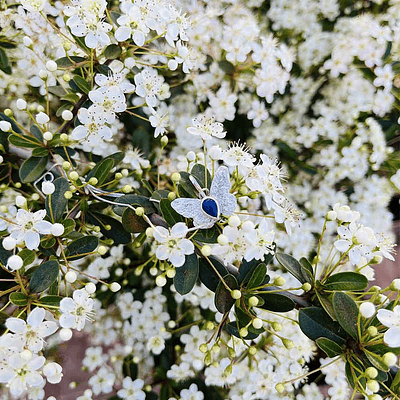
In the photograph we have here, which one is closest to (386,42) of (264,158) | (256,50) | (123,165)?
(256,50)

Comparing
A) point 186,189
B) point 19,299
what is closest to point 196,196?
point 186,189

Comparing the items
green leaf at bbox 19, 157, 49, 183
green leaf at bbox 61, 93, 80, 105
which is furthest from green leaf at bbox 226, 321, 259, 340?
green leaf at bbox 61, 93, 80, 105

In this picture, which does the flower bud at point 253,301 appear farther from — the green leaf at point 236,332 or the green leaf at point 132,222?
the green leaf at point 132,222

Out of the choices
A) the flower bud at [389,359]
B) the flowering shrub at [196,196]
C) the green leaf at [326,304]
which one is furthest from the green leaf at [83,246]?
the flower bud at [389,359]

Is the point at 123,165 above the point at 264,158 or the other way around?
the other way around

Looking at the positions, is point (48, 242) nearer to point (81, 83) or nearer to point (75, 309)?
point (75, 309)

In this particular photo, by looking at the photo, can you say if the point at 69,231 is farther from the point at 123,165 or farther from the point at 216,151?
the point at 123,165
